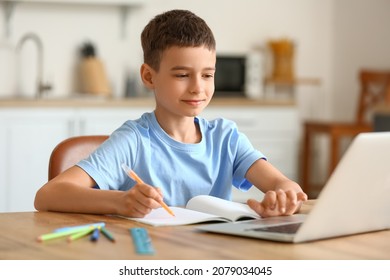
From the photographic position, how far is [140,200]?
1399 mm

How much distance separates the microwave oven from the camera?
5.63 meters

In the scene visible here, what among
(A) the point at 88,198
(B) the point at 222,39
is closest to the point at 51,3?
(B) the point at 222,39

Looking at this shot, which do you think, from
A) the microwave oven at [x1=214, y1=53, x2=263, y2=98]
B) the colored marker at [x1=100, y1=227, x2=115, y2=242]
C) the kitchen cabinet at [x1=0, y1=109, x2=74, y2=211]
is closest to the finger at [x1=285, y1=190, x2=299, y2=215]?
the colored marker at [x1=100, y1=227, x2=115, y2=242]

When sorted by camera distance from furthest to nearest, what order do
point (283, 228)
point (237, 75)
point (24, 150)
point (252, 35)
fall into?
point (252, 35)
point (237, 75)
point (24, 150)
point (283, 228)

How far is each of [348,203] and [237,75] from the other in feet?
14.6

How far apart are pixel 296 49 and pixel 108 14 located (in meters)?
1.50

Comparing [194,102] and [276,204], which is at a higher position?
[194,102]

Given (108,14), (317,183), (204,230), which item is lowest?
(317,183)

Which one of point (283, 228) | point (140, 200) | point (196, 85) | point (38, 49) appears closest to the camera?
point (283, 228)

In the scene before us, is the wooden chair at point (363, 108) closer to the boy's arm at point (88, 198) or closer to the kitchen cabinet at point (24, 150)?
the kitchen cabinet at point (24, 150)

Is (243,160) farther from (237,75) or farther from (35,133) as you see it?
(237,75)

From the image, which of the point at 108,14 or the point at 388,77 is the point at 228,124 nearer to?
the point at 108,14

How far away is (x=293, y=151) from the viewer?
216 inches

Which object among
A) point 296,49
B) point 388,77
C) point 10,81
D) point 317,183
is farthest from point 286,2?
point 10,81
